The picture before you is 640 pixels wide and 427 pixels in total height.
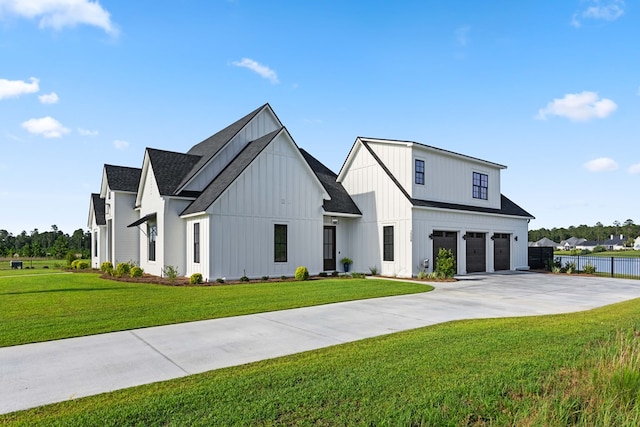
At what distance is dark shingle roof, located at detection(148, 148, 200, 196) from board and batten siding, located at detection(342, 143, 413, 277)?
9.15 m

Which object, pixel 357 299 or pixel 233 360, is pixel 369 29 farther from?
pixel 233 360

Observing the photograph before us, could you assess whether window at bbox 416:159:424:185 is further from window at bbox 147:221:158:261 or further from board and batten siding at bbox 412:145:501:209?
window at bbox 147:221:158:261

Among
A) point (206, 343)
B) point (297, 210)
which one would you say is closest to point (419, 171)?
point (297, 210)

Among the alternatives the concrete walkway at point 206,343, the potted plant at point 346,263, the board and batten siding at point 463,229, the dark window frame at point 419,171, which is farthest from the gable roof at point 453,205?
the concrete walkway at point 206,343

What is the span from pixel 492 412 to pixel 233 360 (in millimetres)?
3392

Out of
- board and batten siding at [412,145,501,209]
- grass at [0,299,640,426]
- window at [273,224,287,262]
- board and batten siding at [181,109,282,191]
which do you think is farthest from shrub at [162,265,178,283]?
grass at [0,299,640,426]

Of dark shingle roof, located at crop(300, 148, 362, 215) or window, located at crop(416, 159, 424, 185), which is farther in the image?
dark shingle roof, located at crop(300, 148, 362, 215)

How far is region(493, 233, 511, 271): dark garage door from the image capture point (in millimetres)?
23094

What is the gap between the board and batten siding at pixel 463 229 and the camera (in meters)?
18.9

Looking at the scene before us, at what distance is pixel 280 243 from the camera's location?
18.3m

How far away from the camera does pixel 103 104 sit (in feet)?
50.6

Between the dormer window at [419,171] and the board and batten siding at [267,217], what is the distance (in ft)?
16.7

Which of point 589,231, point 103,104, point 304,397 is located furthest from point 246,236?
point 589,231

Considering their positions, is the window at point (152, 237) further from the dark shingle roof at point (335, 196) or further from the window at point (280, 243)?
the dark shingle roof at point (335, 196)
